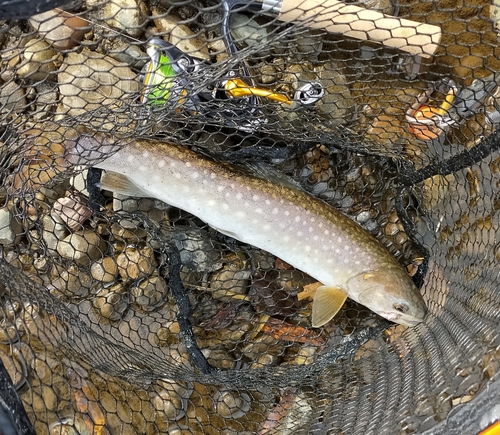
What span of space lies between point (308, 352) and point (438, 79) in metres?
1.57

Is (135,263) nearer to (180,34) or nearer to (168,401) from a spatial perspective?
(168,401)

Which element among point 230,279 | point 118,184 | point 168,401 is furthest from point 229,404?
point 118,184

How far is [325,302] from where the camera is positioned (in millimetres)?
2254

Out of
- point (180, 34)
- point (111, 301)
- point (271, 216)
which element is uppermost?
point (180, 34)

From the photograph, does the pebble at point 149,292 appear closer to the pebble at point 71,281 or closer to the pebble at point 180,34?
the pebble at point 71,281

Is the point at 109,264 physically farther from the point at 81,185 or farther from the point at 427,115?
the point at 427,115

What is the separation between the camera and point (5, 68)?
2238mm

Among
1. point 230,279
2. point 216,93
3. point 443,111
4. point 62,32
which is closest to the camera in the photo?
point 216,93

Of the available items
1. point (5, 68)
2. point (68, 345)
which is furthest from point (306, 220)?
point (5, 68)

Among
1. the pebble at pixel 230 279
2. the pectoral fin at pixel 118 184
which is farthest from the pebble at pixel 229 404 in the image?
the pectoral fin at pixel 118 184

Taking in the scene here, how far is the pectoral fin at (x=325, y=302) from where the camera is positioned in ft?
7.33

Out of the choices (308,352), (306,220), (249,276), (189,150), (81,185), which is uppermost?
(189,150)

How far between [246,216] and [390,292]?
2.54 ft

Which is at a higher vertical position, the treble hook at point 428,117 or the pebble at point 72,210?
the treble hook at point 428,117
